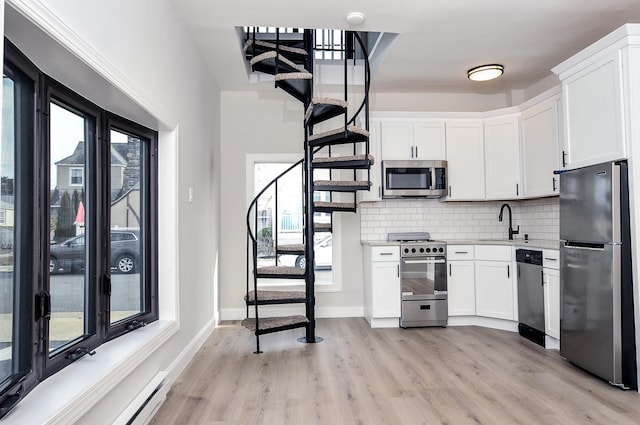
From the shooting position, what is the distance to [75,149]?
2.23 m

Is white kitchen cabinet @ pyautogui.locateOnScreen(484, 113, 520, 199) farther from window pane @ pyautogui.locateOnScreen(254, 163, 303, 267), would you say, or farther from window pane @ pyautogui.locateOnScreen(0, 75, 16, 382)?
window pane @ pyautogui.locateOnScreen(0, 75, 16, 382)

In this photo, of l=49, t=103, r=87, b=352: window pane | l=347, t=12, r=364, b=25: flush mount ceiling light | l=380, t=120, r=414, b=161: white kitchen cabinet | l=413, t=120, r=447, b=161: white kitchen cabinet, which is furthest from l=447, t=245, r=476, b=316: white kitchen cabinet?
l=49, t=103, r=87, b=352: window pane

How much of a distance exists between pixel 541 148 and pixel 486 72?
100 centimetres

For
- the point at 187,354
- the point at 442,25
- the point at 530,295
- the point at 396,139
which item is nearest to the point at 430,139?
the point at 396,139

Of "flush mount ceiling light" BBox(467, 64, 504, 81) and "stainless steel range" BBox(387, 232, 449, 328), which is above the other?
"flush mount ceiling light" BBox(467, 64, 504, 81)

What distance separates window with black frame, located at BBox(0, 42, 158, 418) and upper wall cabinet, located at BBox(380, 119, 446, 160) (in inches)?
109

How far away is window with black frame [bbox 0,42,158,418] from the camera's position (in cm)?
170

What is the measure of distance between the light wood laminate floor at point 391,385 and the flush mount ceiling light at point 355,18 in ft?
9.31

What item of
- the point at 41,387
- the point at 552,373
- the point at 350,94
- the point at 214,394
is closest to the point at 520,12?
the point at 350,94

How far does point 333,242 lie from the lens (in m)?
5.17

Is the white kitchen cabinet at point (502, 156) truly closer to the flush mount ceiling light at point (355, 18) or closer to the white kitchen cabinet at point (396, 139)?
the white kitchen cabinet at point (396, 139)

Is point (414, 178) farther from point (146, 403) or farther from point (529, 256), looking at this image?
point (146, 403)

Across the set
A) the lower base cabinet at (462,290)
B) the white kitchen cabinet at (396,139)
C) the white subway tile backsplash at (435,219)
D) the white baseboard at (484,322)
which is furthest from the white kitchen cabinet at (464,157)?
the white baseboard at (484,322)

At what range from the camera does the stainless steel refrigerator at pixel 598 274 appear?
2.77 m
